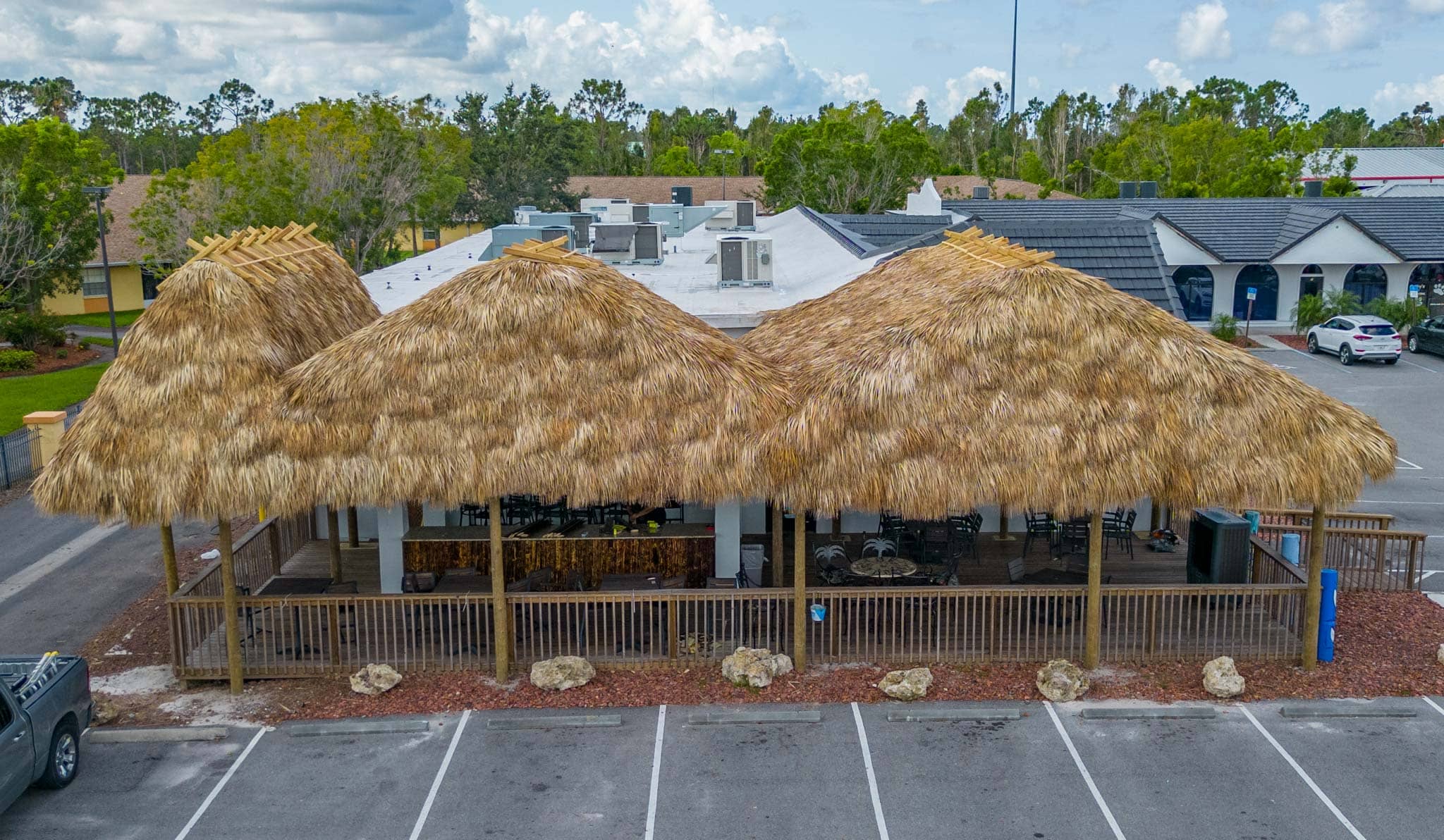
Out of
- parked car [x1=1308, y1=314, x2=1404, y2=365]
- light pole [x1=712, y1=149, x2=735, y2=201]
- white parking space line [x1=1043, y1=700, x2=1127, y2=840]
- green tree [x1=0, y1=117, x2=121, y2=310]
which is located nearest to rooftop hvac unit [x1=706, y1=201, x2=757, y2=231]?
parked car [x1=1308, y1=314, x2=1404, y2=365]

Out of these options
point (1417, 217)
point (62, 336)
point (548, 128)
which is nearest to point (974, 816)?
point (62, 336)

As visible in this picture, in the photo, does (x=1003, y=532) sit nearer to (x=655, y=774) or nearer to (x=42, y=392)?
(x=655, y=774)

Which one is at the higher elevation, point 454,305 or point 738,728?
point 454,305

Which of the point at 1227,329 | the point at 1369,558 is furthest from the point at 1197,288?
the point at 1369,558

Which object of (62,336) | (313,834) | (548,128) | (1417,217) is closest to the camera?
(313,834)

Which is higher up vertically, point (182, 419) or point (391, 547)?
point (182, 419)

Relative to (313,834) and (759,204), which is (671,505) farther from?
(759,204)
